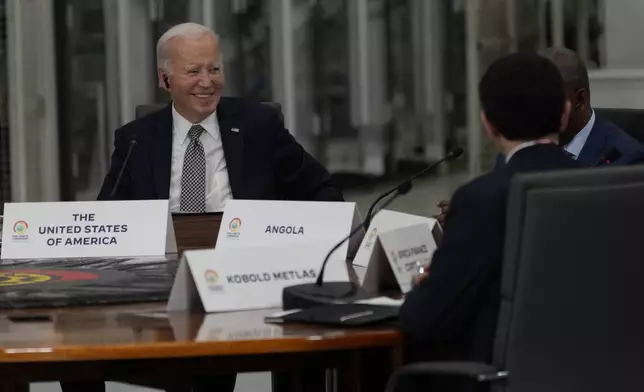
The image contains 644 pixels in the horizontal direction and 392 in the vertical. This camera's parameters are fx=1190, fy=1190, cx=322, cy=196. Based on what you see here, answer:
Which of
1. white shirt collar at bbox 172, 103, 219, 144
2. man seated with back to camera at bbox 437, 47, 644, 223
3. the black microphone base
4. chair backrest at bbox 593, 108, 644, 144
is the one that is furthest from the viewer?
chair backrest at bbox 593, 108, 644, 144

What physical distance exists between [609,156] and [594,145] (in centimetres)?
17

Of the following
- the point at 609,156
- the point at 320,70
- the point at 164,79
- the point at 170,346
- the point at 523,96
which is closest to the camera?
the point at 170,346

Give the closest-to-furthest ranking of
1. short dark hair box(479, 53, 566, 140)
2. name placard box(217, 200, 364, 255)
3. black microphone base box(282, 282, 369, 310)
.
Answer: short dark hair box(479, 53, 566, 140), black microphone base box(282, 282, 369, 310), name placard box(217, 200, 364, 255)

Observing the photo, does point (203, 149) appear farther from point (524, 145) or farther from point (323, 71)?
point (323, 71)

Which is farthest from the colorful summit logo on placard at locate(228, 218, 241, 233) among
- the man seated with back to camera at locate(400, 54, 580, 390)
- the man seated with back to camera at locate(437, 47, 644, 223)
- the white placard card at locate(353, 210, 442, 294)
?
the man seated with back to camera at locate(437, 47, 644, 223)

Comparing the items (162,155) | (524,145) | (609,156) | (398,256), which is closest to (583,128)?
(609,156)

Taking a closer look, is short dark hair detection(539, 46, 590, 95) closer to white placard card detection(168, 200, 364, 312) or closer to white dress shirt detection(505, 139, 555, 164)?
white placard card detection(168, 200, 364, 312)

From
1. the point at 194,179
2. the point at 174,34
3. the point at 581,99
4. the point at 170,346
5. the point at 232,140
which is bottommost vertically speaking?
the point at 170,346

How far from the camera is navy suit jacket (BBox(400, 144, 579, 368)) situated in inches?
78.4

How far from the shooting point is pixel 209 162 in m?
3.59

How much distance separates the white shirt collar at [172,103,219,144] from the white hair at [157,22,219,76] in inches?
6.7

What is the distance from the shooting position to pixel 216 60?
12.2 feet

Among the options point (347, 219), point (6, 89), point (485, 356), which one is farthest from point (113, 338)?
point (6, 89)

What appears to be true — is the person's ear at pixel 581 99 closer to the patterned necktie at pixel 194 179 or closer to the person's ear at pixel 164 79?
the patterned necktie at pixel 194 179
